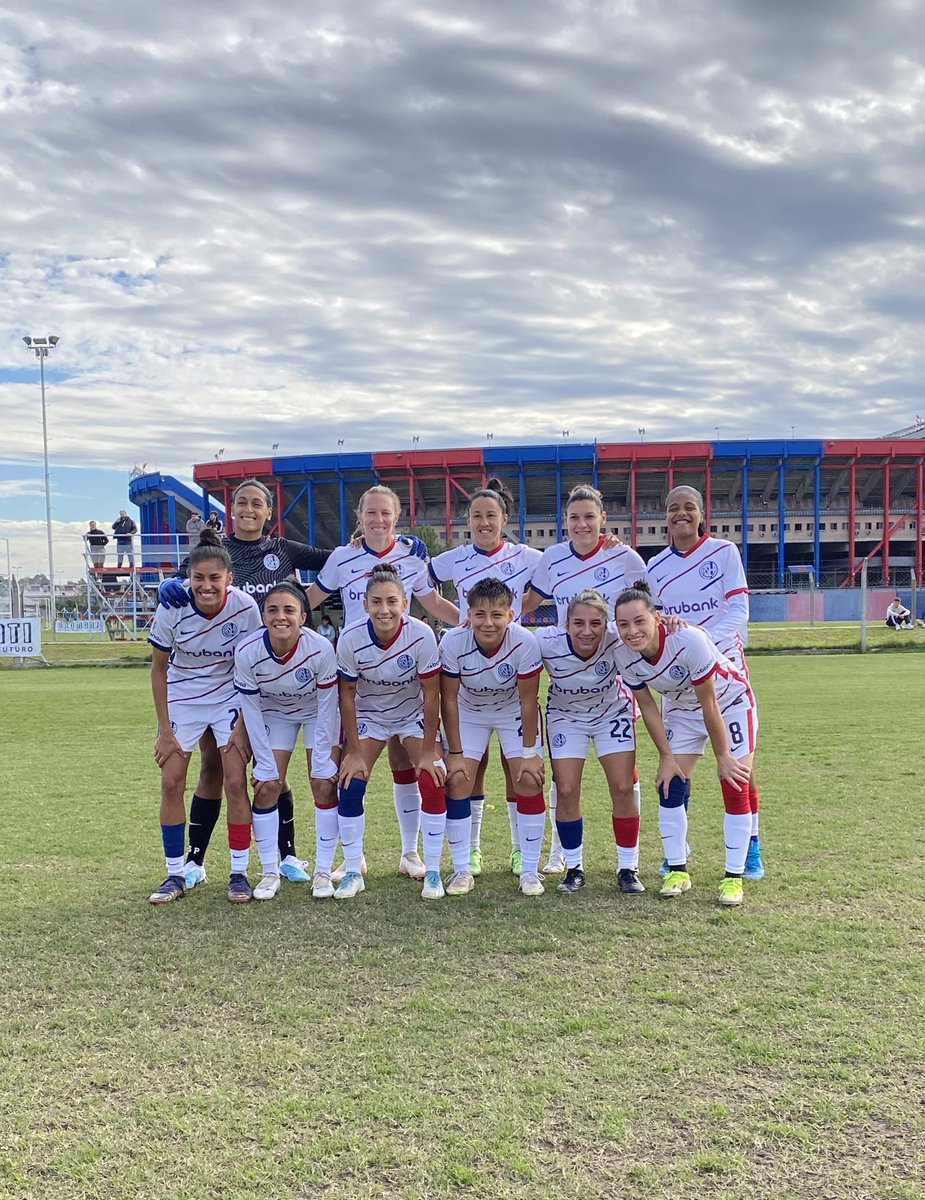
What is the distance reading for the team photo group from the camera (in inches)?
190

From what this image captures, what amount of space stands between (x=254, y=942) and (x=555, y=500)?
51245mm

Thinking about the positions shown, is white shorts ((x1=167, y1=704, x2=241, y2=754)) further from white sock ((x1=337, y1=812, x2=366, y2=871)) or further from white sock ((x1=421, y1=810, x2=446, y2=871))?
white sock ((x1=421, y1=810, x2=446, y2=871))

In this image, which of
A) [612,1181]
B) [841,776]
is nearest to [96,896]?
[612,1181]

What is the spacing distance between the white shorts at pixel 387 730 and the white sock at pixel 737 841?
67.0 inches

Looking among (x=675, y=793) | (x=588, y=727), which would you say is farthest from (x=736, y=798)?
(x=588, y=727)

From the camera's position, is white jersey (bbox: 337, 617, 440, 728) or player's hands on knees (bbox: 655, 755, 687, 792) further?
white jersey (bbox: 337, 617, 440, 728)

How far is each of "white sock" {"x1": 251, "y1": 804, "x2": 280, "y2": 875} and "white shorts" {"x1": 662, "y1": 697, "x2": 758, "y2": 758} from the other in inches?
85.2

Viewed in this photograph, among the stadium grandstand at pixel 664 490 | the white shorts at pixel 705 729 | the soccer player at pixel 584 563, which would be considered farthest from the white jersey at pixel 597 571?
the stadium grandstand at pixel 664 490

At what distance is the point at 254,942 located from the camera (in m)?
4.18

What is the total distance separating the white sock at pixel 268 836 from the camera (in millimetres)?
4984

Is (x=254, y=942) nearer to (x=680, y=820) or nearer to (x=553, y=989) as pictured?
(x=553, y=989)

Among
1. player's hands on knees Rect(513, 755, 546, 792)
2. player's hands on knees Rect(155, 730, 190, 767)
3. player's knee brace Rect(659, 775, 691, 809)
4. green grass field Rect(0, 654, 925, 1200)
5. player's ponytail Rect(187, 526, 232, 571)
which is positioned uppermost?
player's ponytail Rect(187, 526, 232, 571)

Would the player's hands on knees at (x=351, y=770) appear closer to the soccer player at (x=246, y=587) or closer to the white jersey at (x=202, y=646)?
the soccer player at (x=246, y=587)

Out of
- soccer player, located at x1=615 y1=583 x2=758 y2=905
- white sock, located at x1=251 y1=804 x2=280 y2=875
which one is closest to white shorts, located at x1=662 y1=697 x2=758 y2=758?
soccer player, located at x1=615 y1=583 x2=758 y2=905
